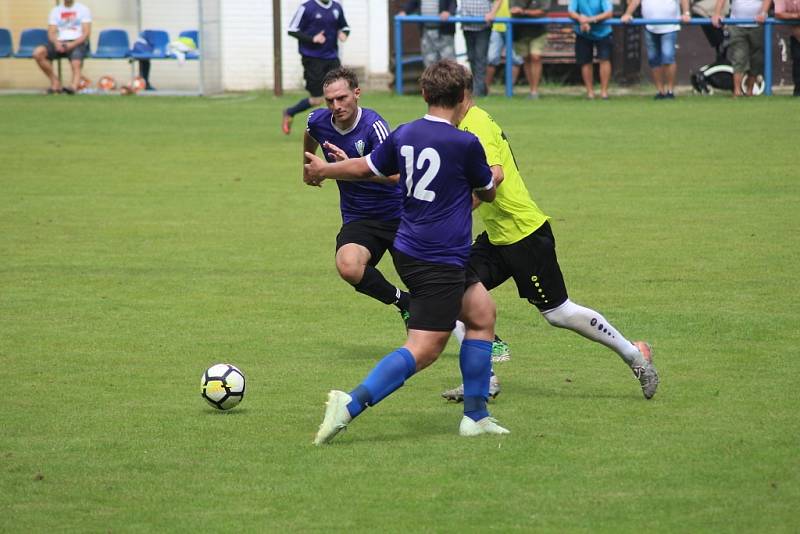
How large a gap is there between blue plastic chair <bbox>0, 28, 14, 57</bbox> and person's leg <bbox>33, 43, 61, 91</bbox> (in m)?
0.56

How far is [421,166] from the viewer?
6.52m

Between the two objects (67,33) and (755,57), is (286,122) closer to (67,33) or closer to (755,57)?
(755,57)

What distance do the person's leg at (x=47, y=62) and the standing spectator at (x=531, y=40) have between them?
9.57 metres

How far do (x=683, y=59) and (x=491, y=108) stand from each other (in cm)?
629

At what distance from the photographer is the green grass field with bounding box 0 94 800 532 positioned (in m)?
5.81

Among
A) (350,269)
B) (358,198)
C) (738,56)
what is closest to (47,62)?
(738,56)

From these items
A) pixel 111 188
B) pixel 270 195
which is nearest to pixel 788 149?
pixel 270 195

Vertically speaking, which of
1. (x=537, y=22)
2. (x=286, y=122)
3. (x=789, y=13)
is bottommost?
(x=286, y=122)

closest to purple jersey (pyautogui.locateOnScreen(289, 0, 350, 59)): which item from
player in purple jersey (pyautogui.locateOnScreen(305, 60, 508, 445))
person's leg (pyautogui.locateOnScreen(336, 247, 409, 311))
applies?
person's leg (pyautogui.locateOnScreen(336, 247, 409, 311))

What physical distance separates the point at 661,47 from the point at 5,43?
553 inches

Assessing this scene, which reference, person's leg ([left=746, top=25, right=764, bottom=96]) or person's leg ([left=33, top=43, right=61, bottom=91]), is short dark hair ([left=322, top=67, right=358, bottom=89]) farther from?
person's leg ([left=33, top=43, right=61, bottom=91])

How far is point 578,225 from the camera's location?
1377 centimetres

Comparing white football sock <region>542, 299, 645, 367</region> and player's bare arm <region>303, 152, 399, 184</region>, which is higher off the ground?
player's bare arm <region>303, 152, 399, 184</region>

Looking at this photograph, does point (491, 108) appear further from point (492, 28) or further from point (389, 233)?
point (389, 233)
